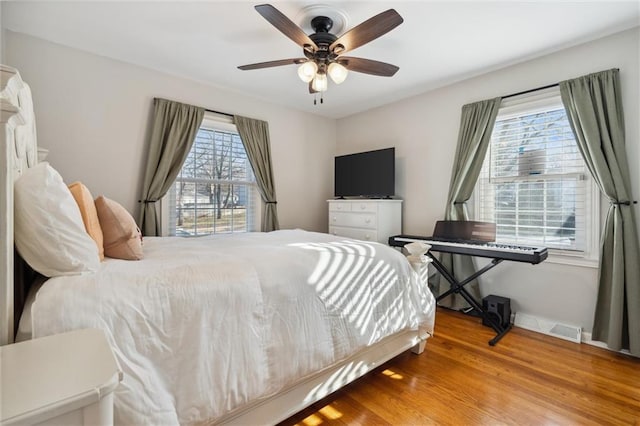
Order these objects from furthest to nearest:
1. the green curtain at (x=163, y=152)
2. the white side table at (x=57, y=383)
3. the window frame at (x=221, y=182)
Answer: the window frame at (x=221, y=182), the green curtain at (x=163, y=152), the white side table at (x=57, y=383)

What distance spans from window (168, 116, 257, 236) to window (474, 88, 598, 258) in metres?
2.81

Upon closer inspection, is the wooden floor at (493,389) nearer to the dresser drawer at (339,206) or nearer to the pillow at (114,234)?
the pillow at (114,234)

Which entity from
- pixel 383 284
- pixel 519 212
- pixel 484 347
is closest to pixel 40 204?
pixel 383 284

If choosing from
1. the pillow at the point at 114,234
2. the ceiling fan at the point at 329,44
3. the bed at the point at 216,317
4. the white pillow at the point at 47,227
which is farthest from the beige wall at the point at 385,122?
the white pillow at the point at 47,227

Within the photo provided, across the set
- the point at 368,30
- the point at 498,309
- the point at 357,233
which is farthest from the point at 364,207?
the point at 368,30

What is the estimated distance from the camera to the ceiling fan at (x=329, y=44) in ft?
5.85

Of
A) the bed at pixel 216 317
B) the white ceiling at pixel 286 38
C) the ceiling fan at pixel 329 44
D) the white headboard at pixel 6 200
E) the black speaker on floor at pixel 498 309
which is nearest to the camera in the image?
the white headboard at pixel 6 200

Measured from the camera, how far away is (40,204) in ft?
3.22

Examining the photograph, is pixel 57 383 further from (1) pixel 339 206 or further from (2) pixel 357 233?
(1) pixel 339 206

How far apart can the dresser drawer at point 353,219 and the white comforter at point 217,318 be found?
180cm

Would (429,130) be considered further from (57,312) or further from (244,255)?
(57,312)

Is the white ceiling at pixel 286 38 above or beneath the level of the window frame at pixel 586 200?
above

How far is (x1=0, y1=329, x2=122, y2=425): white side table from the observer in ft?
1.76

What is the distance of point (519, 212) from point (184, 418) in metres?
3.20
